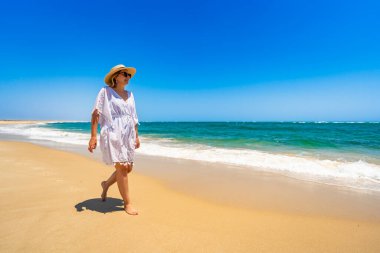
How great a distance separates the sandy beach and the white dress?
2.45ft

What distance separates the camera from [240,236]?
2396 mm

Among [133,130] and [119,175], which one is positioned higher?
[133,130]

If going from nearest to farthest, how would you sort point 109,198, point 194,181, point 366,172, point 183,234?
point 183,234 < point 109,198 < point 194,181 < point 366,172

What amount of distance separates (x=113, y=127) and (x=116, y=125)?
0.04 meters

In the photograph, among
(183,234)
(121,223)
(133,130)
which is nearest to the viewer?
(183,234)

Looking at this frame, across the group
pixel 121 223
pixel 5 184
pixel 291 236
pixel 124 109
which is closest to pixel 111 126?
pixel 124 109

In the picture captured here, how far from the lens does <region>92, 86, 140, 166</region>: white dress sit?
2.73 metres

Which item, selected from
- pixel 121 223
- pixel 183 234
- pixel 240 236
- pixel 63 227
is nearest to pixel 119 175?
pixel 121 223

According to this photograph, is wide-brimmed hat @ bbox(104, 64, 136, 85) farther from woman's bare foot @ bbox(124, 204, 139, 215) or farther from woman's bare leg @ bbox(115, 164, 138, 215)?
woman's bare foot @ bbox(124, 204, 139, 215)

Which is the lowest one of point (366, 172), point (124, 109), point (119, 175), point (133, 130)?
point (366, 172)

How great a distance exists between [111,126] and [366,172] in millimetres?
6599

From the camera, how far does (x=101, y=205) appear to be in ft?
10.5

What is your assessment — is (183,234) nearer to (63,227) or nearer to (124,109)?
(63,227)

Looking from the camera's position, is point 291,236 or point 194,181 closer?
point 291,236
